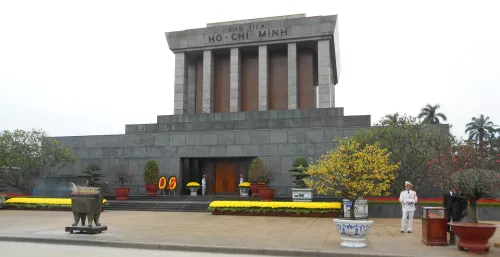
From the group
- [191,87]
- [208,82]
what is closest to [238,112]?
[208,82]

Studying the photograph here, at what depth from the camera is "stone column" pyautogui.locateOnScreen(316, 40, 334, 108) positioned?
34.8 meters

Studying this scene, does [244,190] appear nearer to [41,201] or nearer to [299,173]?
[299,173]

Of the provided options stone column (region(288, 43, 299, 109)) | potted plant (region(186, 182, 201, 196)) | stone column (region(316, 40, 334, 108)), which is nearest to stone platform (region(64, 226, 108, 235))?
potted plant (region(186, 182, 201, 196))

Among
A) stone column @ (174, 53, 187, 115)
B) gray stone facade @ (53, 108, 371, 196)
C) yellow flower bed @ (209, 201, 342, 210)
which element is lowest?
yellow flower bed @ (209, 201, 342, 210)

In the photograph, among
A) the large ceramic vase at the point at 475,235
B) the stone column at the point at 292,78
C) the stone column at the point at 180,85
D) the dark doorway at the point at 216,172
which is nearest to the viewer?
the large ceramic vase at the point at 475,235

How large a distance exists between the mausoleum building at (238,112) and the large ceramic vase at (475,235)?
17523 mm

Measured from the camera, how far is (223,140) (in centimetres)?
3162

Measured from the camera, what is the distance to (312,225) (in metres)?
18.5

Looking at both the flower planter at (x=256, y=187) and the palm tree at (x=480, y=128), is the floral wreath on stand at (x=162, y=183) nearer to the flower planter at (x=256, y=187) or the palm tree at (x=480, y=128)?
the flower planter at (x=256, y=187)

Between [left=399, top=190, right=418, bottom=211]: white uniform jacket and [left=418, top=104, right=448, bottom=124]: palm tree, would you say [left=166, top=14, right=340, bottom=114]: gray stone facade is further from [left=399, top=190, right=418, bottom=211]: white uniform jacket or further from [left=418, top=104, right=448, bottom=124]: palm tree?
[left=418, top=104, right=448, bottom=124]: palm tree

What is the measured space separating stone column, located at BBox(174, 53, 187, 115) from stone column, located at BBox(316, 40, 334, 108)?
11510 millimetres

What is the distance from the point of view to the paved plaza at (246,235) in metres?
12.1

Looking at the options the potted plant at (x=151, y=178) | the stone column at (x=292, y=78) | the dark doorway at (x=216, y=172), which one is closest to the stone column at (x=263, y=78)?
the stone column at (x=292, y=78)

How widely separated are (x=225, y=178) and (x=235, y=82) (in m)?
8.67
